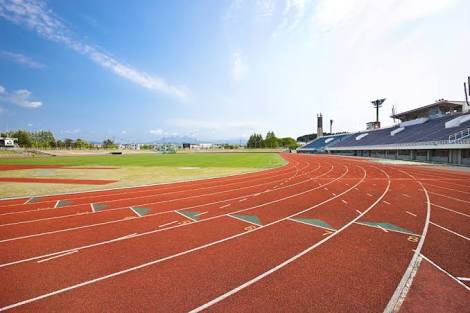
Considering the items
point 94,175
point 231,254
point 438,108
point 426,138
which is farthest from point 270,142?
point 231,254

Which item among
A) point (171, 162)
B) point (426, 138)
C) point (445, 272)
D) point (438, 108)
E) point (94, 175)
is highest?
point (438, 108)

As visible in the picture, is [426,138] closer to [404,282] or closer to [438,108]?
[438,108]

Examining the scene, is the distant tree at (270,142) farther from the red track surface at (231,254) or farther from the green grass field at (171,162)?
the red track surface at (231,254)

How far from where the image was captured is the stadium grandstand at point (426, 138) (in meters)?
33.7

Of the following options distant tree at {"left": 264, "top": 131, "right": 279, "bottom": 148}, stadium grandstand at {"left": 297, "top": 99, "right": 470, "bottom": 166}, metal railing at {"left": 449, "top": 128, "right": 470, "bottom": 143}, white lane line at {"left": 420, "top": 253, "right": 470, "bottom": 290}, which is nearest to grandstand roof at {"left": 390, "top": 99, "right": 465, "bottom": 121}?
stadium grandstand at {"left": 297, "top": 99, "right": 470, "bottom": 166}

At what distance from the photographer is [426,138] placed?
141 feet

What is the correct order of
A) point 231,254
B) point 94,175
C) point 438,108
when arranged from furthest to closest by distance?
point 438,108, point 94,175, point 231,254

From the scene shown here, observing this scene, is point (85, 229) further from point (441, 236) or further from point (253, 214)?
point (441, 236)

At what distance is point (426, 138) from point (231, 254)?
4966cm

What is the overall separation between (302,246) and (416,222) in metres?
5.14

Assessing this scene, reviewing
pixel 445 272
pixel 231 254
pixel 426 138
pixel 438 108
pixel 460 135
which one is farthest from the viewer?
pixel 438 108

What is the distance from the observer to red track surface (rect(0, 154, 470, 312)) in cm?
468

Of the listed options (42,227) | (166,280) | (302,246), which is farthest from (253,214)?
(42,227)

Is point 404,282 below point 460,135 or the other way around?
below
